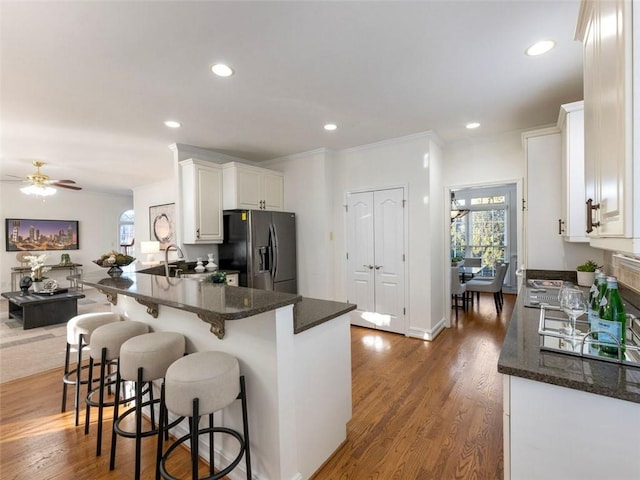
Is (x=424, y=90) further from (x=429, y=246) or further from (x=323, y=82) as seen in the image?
(x=429, y=246)

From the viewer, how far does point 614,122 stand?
94 centimetres

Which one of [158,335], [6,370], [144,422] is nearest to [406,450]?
[158,335]

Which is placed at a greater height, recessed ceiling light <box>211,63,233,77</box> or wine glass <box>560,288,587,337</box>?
recessed ceiling light <box>211,63,233,77</box>

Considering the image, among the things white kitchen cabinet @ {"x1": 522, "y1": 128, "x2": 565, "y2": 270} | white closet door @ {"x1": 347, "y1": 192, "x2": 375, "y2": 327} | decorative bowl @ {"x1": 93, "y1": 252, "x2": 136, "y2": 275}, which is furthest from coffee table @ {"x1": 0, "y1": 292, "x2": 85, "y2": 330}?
white kitchen cabinet @ {"x1": 522, "y1": 128, "x2": 565, "y2": 270}

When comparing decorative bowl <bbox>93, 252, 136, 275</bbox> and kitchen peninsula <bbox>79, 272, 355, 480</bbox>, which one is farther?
decorative bowl <bbox>93, 252, 136, 275</bbox>

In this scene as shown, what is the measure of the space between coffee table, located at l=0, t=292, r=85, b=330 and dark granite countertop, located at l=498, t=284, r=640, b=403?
6.01m

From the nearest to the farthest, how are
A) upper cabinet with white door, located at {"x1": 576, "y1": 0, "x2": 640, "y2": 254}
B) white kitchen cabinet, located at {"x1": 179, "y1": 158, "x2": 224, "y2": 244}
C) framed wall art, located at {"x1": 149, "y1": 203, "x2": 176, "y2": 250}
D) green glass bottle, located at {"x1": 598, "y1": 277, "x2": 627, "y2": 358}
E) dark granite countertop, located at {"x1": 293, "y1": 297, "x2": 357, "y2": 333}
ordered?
upper cabinet with white door, located at {"x1": 576, "y1": 0, "x2": 640, "y2": 254} → green glass bottle, located at {"x1": 598, "y1": 277, "x2": 627, "y2": 358} → dark granite countertop, located at {"x1": 293, "y1": 297, "x2": 357, "y2": 333} → white kitchen cabinet, located at {"x1": 179, "y1": 158, "x2": 224, "y2": 244} → framed wall art, located at {"x1": 149, "y1": 203, "x2": 176, "y2": 250}

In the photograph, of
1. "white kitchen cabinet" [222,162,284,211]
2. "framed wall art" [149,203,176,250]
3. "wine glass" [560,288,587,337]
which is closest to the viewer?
"wine glass" [560,288,587,337]

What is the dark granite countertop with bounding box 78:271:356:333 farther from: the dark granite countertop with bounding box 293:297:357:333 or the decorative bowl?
the decorative bowl

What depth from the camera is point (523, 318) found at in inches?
67.4

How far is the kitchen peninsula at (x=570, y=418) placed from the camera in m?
0.95

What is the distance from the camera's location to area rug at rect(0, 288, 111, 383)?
10.5 feet

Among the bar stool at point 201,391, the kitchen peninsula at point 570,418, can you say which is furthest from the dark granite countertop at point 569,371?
the bar stool at point 201,391

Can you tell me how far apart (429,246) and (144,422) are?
340cm
